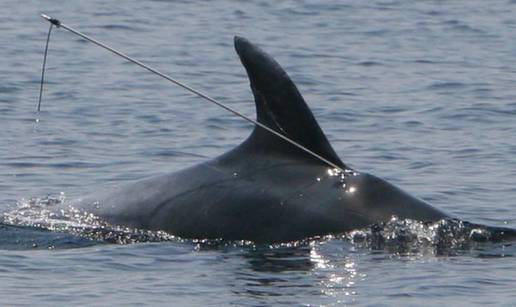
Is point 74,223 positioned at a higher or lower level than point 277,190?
lower

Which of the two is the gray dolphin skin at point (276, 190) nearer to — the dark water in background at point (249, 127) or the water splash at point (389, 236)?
the water splash at point (389, 236)

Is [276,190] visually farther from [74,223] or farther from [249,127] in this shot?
[249,127]

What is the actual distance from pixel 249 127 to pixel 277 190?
664 centimetres

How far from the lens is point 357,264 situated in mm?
11219

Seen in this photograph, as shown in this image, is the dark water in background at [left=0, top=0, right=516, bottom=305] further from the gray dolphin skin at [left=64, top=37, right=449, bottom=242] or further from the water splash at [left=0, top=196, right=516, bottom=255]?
the gray dolphin skin at [left=64, top=37, right=449, bottom=242]

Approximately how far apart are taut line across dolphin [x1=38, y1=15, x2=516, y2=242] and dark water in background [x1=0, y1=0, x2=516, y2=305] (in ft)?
0.64

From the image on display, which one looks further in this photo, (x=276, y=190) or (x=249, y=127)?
(x=249, y=127)

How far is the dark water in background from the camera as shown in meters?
10.8

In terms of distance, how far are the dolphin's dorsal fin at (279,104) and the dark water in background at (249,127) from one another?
0.72 meters

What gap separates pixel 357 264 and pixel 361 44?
46.4 ft

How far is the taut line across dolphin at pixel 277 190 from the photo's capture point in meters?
11.5

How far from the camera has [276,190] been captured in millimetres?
11750

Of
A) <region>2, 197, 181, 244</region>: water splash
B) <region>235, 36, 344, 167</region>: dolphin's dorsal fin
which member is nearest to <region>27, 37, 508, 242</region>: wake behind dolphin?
<region>235, 36, 344, 167</region>: dolphin's dorsal fin

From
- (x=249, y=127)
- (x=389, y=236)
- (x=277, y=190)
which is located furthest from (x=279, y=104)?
(x=249, y=127)
